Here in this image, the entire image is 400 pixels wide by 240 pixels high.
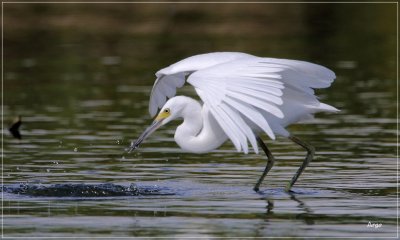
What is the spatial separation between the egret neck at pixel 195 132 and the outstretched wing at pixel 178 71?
0.38 m

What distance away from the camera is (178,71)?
521 inches

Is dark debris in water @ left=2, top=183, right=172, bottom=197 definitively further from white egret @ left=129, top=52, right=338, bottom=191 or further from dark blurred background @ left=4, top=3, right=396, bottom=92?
dark blurred background @ left=4, top=3, right=396, bottom=92

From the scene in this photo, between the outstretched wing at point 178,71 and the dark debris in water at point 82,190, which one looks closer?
the dark debris in water at point 82,190

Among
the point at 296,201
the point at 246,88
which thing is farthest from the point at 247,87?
the point at 296,201

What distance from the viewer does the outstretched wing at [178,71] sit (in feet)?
43.4

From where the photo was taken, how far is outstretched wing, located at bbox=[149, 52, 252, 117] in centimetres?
1323

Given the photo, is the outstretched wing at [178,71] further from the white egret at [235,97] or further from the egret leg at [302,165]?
Result: the egret leg at [302,165]

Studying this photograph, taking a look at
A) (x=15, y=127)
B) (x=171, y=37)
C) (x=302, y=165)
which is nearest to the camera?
(x=302, y=165)

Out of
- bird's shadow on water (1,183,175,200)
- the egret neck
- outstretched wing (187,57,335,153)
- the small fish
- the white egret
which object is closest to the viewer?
outstretched wing (187,57,335,153)

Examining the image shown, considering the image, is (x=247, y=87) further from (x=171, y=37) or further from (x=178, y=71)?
(x=171, y=37)

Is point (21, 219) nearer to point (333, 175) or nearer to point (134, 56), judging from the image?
point (333, 175)

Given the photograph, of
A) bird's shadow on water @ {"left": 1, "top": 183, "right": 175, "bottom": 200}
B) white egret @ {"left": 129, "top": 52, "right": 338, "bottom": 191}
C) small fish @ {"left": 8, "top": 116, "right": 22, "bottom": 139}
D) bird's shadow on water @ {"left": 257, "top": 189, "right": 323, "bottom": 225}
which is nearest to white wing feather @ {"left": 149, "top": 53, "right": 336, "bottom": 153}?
white egret @ {"left": 129, "top": 52, "right": 338, "bottom": 191}

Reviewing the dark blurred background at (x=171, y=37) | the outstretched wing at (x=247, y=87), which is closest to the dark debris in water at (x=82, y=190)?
the outstretched wing at (x=247, y=87)

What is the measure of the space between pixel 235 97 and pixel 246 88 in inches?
6.8
